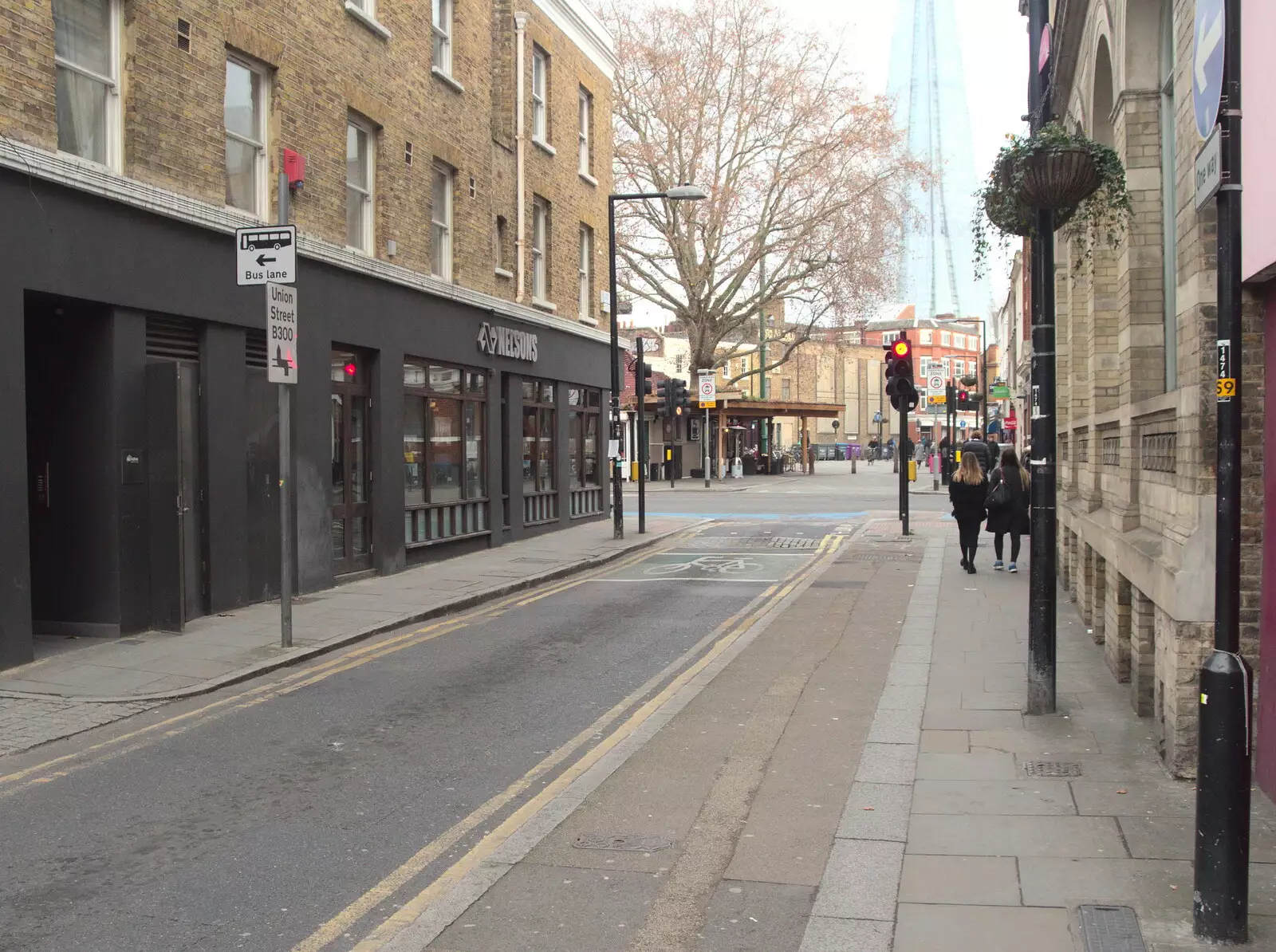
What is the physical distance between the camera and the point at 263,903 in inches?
185

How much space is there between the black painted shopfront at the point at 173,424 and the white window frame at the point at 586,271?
7640 mm

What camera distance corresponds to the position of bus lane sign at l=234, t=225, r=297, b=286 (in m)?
10.0

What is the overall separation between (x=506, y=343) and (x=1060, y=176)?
14.0 m

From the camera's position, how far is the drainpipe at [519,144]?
814 inches

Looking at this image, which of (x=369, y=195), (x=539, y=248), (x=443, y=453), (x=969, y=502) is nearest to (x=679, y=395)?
(x=539, y=248)

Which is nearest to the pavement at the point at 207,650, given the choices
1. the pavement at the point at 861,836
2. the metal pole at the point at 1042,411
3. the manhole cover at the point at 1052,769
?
the pavement at the point at 861,836

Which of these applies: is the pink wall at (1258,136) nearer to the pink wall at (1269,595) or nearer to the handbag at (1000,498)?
the pink wall at (1269,595)

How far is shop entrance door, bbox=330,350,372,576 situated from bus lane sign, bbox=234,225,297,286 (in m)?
4.63

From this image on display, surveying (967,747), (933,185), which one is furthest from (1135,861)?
(933,185)

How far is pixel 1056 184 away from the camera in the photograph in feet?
22.4

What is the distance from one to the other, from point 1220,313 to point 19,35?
9.36 meters

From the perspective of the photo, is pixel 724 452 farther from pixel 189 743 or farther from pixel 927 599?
pixel 189 743

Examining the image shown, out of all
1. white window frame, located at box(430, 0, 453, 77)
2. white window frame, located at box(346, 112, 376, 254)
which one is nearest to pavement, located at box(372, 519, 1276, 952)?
white window frame, located at box(346, 112, 376, 254)

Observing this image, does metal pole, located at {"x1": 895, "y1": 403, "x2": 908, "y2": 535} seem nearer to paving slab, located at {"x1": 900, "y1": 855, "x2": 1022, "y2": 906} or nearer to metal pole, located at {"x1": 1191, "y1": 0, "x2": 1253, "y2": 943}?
paving slab, located at {"x1": 900, "y1": 855, "x2": 1022, "y2": 906}
